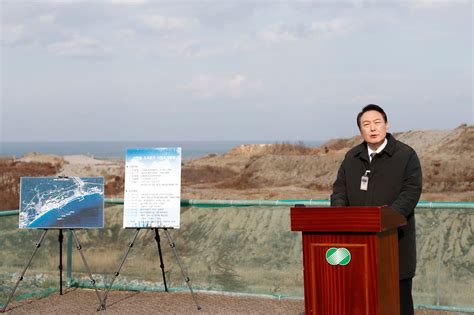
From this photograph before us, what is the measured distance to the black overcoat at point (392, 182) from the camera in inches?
222

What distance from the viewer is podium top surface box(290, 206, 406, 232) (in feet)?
16.0

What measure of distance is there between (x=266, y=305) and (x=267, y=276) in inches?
20.9

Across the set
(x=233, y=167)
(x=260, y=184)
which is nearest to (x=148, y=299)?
(x=260, y=184)

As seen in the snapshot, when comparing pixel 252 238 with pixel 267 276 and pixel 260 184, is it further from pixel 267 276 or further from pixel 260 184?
pixel 260 184

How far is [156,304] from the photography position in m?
9.73

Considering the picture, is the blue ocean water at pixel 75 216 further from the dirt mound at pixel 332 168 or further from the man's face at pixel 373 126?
the dirt mound at pixel 332 168

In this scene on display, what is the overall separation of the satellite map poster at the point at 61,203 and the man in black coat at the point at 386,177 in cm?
467

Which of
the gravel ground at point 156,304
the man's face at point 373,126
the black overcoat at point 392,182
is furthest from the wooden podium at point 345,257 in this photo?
the gravel ground at point 156,304

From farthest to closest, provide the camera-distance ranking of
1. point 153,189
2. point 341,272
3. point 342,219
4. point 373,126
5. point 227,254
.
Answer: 1. point 227,254
2. point 153,189
3. point 373,126
4. point 341,272
5. point 342,219

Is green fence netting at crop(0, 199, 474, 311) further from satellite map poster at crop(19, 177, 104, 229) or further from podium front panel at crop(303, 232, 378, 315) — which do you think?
podium front panel at crop(303, 232, 378, 315)

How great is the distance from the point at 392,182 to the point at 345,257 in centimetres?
86

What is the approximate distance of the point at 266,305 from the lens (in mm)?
9625

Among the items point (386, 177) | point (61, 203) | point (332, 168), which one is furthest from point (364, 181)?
point (332, 168)

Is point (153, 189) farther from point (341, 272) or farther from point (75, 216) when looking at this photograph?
point (341, 272)
